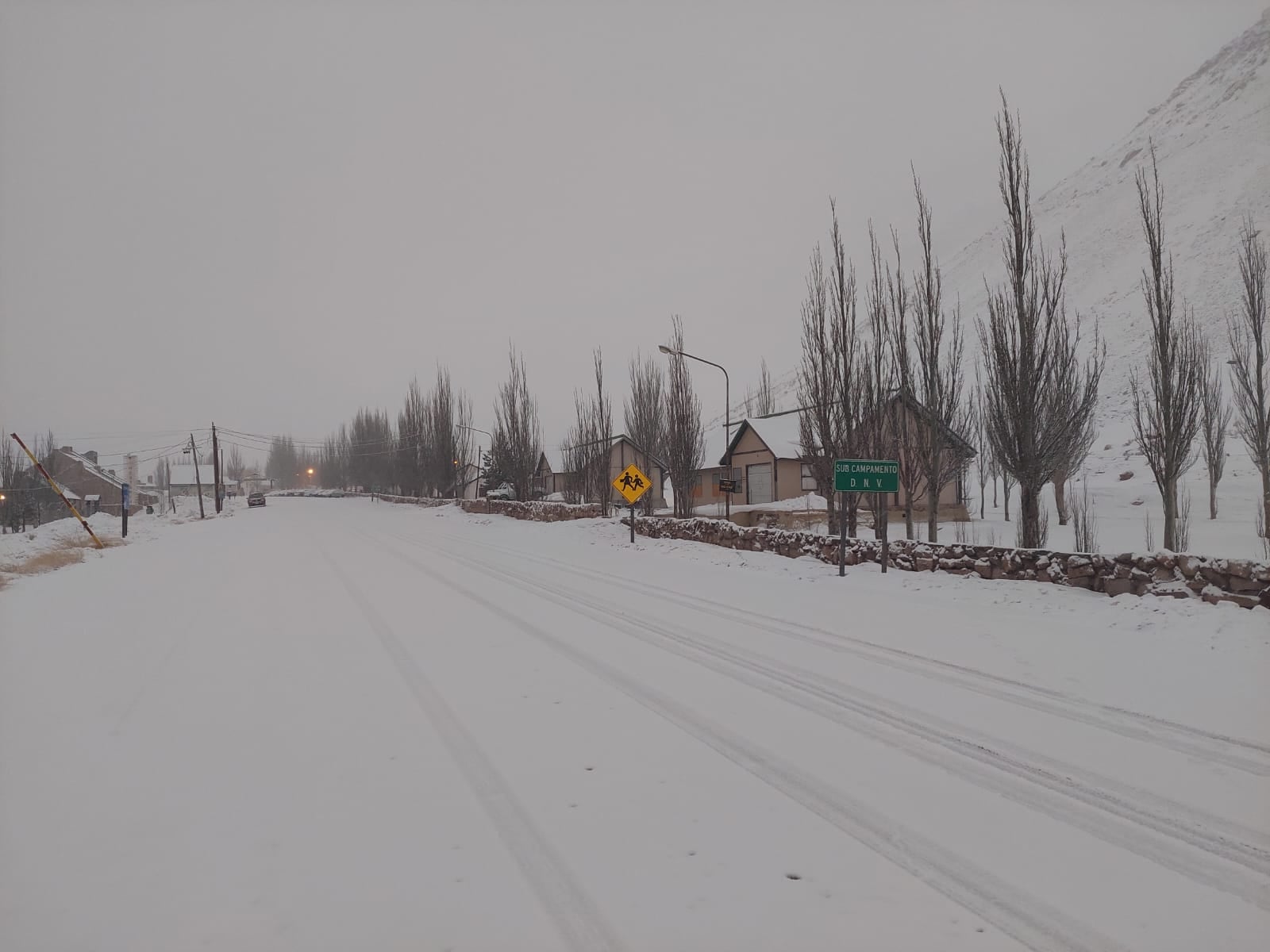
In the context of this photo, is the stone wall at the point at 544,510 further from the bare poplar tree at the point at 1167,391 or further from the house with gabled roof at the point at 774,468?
the bare poplar tree at the point at 1167,391

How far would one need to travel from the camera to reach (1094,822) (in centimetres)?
329

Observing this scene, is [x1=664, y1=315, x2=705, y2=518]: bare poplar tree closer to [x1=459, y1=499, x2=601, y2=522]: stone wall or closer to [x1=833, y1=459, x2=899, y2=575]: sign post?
[x1=459, y1=499, x2=601, y2=522]: stone wall

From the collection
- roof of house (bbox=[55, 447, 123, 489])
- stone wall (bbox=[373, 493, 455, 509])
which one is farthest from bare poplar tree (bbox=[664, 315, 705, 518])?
roof of house (bbox=[55, 447, 123, 489])

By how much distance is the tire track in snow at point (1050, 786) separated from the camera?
2963mm

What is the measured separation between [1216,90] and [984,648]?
204 meters

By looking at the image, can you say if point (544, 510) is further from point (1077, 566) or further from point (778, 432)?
point (1077, 566)

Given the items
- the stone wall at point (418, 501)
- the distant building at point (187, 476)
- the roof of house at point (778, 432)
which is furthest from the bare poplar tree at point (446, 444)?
the distant building at point (187, 476)

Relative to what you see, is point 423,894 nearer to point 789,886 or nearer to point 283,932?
point 283,932

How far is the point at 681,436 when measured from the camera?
23.6 m

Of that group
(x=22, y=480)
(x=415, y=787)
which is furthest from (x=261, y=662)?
(x=22, y=480)

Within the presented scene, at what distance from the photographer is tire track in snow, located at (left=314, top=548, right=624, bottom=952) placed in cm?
250

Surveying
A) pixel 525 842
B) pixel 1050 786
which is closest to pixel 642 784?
pixel 525 842

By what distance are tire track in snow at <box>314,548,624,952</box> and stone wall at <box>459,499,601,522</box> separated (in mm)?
22489

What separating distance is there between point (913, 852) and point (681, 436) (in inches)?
820
